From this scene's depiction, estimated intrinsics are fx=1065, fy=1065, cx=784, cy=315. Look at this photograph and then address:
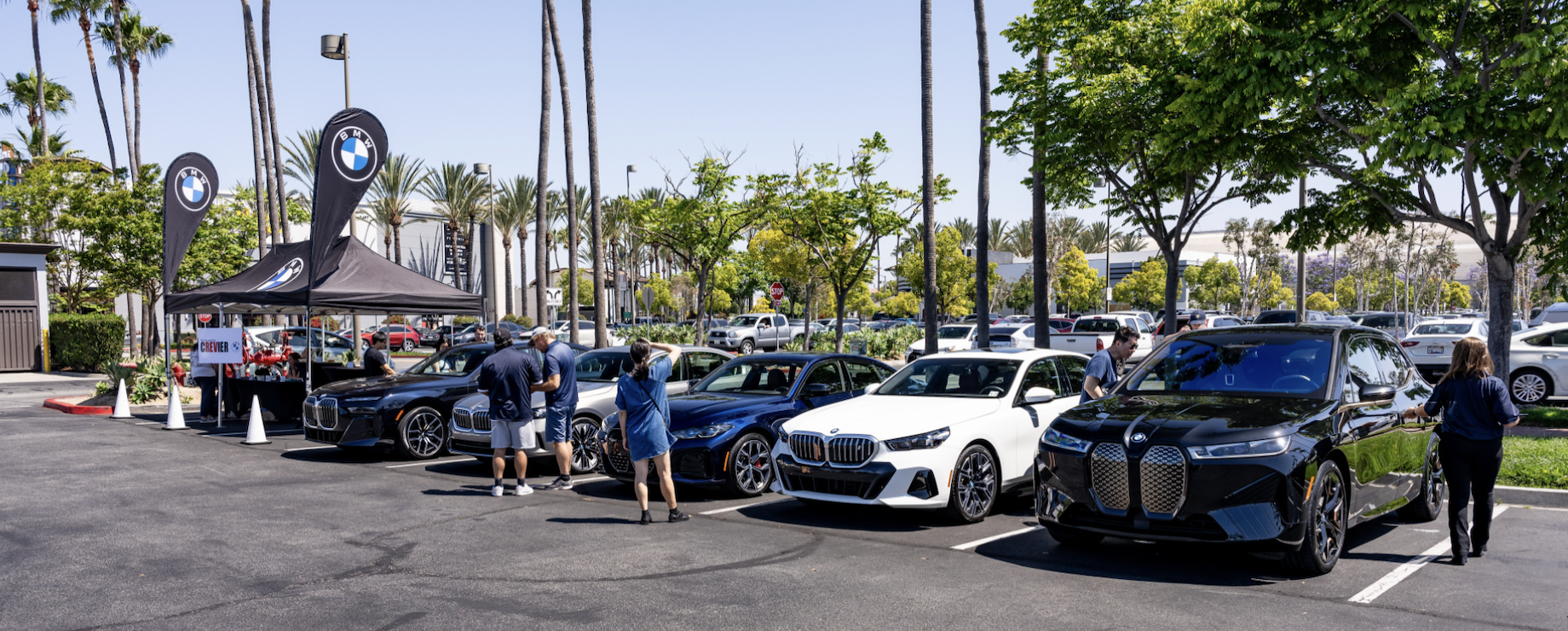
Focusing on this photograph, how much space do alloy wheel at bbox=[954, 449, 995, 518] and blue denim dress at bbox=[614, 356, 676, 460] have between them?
2.38 metres

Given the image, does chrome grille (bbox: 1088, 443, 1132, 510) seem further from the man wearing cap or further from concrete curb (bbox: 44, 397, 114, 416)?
concrete curb (bbox: 44, 397, 114, 416)

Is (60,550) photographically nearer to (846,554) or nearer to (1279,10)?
(846,554)

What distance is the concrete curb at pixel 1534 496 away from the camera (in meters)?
9.07

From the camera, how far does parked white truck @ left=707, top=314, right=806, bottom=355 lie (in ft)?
144

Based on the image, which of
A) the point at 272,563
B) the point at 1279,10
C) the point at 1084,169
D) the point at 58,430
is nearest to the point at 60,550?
the point at 272,563

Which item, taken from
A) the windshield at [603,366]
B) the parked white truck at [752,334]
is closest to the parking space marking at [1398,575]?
the windshield at [603,366]

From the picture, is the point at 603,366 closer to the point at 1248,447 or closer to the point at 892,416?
the point at 892,416

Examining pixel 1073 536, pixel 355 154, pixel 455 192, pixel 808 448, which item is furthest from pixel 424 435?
pixel 455 192

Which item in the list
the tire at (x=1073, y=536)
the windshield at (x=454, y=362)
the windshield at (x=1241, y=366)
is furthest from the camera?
the windshield at (x=454, y=362)

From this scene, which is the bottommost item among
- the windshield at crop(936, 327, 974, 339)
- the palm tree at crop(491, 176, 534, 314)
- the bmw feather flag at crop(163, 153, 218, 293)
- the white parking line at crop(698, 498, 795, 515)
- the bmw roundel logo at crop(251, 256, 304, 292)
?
the white parking line at crop(698, 498, 795, 515)

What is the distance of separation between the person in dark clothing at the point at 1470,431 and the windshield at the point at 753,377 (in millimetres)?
5635

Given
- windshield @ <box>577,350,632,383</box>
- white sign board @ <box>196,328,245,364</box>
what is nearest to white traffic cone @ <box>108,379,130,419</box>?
white sign board @ <box>196,328,245,364</box>

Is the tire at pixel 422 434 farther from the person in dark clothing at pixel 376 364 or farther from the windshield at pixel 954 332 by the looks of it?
the windshield at pixel 954 332

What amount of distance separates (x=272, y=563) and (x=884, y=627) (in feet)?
13.8
